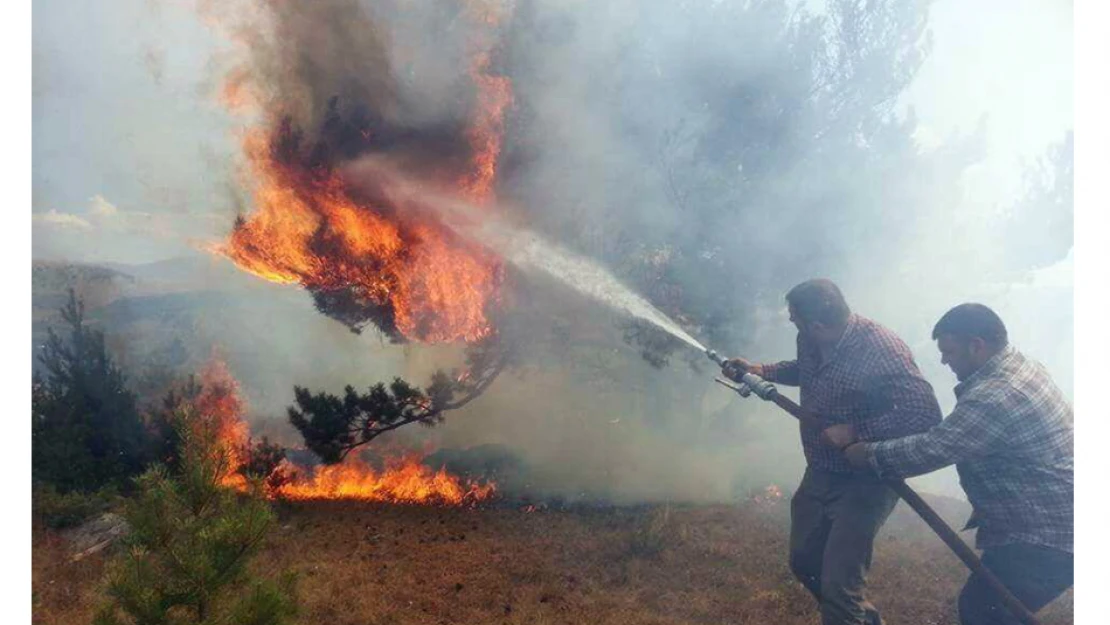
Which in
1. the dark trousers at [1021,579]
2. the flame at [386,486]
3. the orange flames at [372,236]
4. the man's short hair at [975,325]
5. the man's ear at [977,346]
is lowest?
the dark trousers at [1021,579]

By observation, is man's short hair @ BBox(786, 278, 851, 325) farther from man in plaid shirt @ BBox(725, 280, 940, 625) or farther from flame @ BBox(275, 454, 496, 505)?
flame @ BBox(275, 454, 496, 505)

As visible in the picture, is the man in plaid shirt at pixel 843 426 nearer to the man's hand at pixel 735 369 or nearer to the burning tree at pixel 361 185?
the man's hand at pixel 735 369

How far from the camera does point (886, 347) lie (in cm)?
423

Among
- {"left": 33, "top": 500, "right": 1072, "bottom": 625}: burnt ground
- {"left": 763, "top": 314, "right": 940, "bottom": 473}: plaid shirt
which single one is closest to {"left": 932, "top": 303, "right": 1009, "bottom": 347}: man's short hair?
{"left": 763, "top": 314, "right": 940, "bottom": 473}: plaid shirt

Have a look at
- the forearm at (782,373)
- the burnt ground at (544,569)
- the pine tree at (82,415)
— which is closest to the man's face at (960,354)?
the forearm at (782,373)

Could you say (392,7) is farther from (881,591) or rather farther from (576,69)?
(881,591)

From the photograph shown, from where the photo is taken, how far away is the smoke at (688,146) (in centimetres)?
656

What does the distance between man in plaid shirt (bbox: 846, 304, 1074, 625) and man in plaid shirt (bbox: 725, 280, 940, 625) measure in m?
0.30

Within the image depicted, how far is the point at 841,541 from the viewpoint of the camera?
4.20m

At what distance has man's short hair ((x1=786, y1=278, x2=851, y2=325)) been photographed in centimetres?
439

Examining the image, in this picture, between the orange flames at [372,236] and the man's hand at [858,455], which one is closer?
the man's hand at [858,455]

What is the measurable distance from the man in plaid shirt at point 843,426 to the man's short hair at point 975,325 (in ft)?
1.02

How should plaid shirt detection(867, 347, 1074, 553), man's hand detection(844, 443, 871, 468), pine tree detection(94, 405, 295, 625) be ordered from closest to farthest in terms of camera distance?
1. pine tree detection(94, 405, 295, 625)
2. plaid shirt detection(867, 347, 1074, 553)
3. man's hand detection(844, 443, 871, 468)

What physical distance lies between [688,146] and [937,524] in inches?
167
